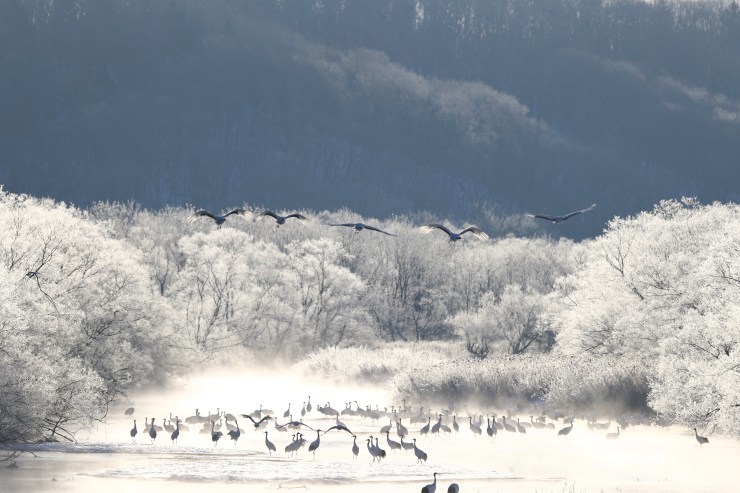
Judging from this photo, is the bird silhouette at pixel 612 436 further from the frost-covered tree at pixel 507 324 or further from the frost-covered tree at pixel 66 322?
the frost-covered tree at pixel 507 324

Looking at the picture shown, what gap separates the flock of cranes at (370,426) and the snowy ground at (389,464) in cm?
32

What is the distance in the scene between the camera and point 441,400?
193ft

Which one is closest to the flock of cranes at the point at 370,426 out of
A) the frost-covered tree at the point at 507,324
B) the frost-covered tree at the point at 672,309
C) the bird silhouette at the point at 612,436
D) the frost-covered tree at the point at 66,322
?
the bird silhouette at the point at 612,436

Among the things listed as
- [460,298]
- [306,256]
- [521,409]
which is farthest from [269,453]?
[460,298]

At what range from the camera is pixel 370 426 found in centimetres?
4934

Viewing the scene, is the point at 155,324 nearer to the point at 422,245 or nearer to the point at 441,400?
the point at 441,400

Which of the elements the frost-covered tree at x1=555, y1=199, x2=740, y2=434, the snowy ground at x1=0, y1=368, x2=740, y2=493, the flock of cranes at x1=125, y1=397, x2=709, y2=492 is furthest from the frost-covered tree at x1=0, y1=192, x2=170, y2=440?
the frost-covered tree at x1=555, y1=199, x2=740, y2=434

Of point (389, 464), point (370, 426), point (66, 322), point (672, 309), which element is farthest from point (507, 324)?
point (389, 464)

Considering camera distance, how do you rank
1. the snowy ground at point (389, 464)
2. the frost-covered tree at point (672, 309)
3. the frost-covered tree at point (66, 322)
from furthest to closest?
1. the frost-covered tree at point (672, 309)
2. the frost-covered tree at point (66, 322)
3. the snowy ground at point (389, 464)

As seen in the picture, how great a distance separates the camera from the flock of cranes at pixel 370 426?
130 feet

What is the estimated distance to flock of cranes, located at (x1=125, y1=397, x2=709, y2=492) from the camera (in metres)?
39.5

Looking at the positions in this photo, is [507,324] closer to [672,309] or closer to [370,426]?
[672,309]

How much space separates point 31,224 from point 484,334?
54.1 metres

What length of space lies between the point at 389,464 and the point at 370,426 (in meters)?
12.3
